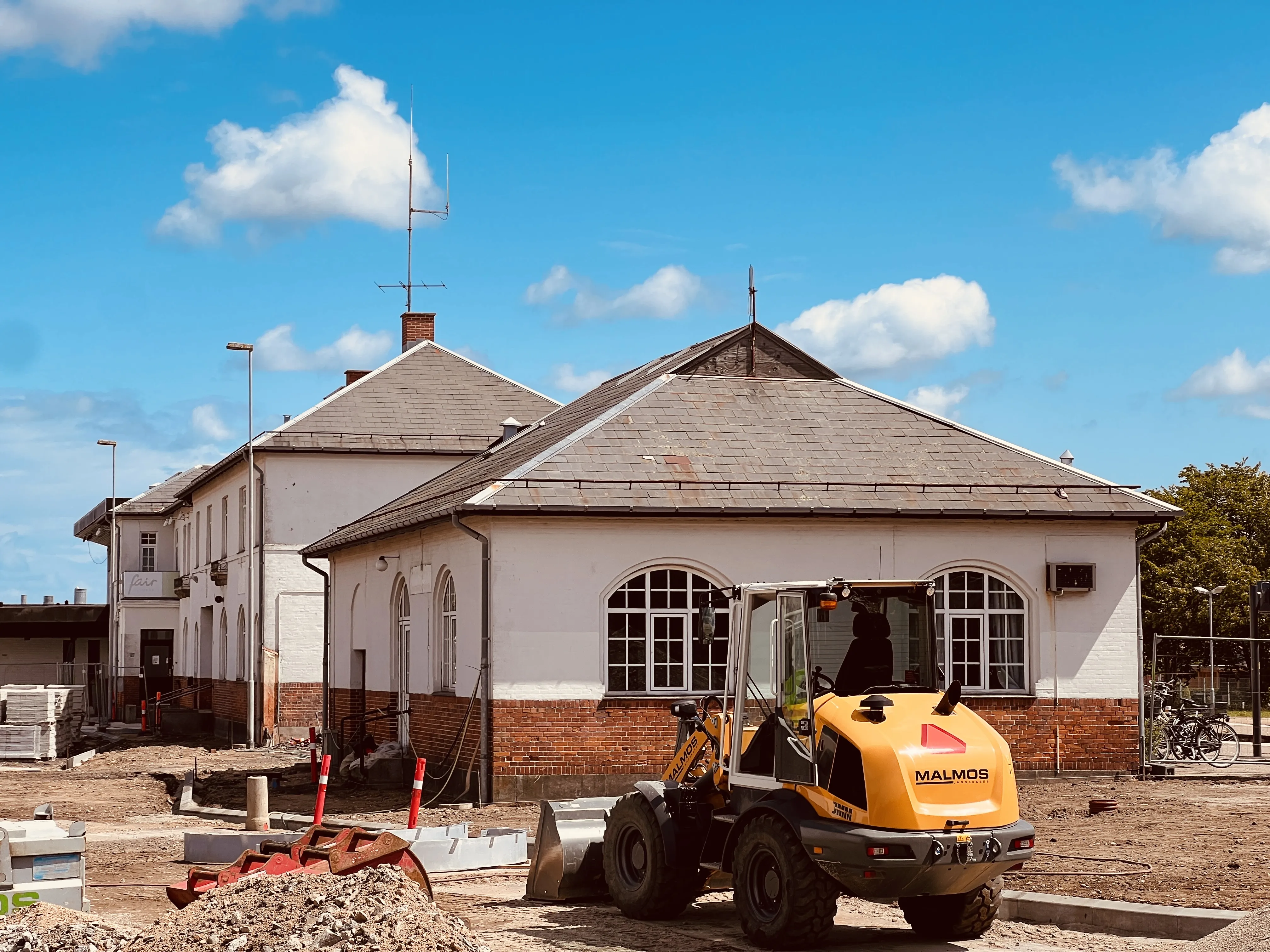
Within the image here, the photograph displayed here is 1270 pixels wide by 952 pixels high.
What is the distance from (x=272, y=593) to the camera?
37031 millimetres

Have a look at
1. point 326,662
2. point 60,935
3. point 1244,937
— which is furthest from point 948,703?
point 326,662

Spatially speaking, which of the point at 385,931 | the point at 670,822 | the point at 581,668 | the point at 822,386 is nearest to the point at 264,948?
the point at 385,931

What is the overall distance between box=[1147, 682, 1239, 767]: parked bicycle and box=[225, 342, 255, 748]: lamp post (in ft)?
63.1

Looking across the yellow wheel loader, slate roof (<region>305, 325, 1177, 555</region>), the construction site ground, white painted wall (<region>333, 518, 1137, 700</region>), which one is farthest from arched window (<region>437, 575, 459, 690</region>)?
the yellow wheel loader

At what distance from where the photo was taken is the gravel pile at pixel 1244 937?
8.88 meters

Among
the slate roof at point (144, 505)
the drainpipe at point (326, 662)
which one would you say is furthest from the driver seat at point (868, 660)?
the slate roof at point (144, 505)

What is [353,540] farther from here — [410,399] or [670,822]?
[670,822]

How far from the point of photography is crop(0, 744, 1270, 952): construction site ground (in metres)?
11.6

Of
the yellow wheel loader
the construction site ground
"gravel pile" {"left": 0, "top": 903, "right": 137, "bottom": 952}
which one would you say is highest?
the yellow wheel loader

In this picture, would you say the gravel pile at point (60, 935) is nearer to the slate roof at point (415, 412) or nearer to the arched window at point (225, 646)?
the slate roof at point (415, 412)

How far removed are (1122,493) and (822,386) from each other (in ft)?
16.9

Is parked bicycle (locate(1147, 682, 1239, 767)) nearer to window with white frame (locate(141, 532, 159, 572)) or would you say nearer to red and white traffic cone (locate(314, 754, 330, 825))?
red and white traffic cone (locate(314, 754, 330, 825))

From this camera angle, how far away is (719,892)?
542 inches

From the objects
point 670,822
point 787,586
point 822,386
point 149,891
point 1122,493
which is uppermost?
point 822,386
